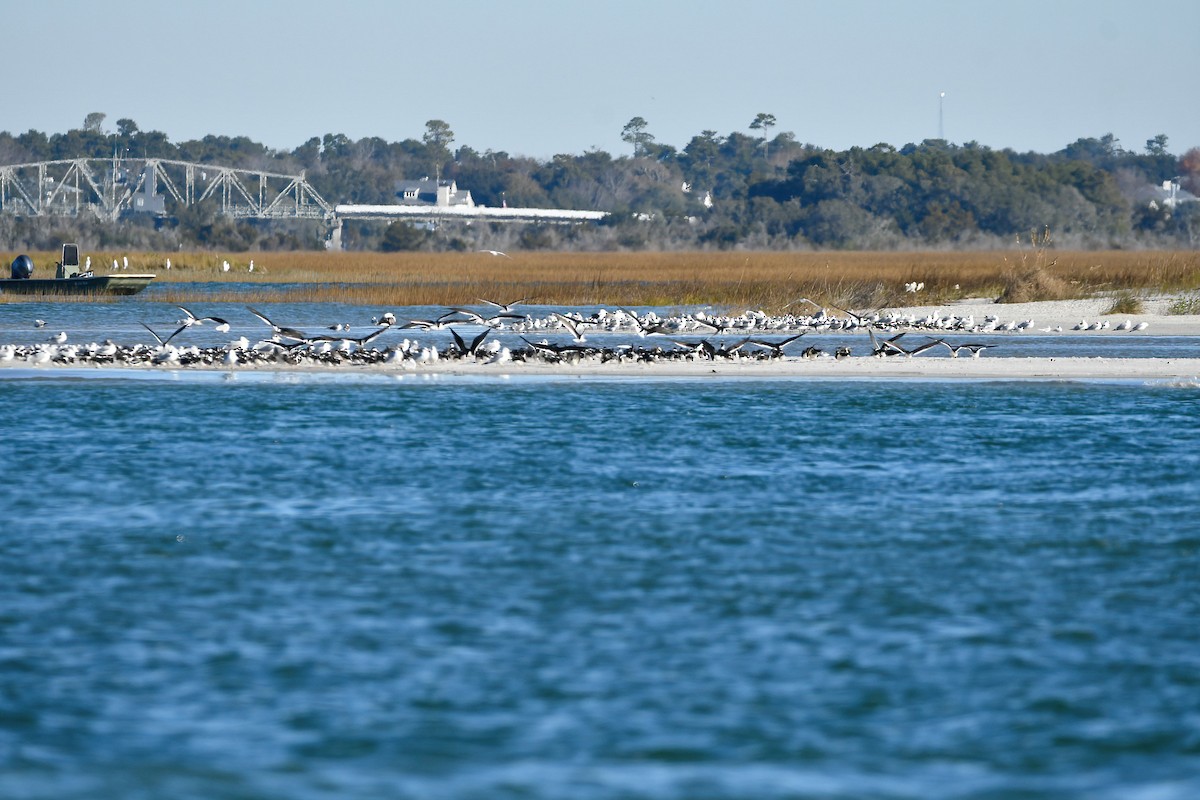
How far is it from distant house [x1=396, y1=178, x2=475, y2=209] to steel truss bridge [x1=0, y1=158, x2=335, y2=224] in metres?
9.58

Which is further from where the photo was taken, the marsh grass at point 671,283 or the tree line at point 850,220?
the tree line at point 850,220

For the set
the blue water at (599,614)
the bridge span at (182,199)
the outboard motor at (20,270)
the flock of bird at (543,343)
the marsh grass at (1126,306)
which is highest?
the bridge span at (182,199)

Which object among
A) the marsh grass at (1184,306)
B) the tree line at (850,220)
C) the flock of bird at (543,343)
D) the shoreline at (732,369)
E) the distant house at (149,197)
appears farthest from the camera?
the distant house at (149,197)

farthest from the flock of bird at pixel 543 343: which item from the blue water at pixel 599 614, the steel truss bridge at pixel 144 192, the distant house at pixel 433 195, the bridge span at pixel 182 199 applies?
the distant house at pixel 433 195

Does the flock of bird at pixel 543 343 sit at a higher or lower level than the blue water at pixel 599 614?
higher

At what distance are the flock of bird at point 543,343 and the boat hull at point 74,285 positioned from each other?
10.0 meters

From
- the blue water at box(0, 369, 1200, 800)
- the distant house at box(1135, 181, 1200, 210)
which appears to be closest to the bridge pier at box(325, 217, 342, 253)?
the distant house at box(1135, 181, 1200, 210)

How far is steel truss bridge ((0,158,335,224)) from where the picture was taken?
142 metres

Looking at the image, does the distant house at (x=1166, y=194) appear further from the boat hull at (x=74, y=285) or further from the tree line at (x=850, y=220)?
the boat hull at (x=74, y=285)

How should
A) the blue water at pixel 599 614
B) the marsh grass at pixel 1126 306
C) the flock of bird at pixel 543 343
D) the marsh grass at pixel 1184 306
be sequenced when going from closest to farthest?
the blue water at pixel 599 614 < the flock of bird at pixel 543 343 < the marsh grass at pixel 1184 306 < the marsh grass at pixel 1126 306

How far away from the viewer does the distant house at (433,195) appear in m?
164

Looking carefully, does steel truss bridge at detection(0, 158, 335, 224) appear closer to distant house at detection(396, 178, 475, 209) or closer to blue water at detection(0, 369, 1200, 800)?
distant house at detection(396, 178, 475, 209)

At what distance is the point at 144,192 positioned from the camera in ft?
541

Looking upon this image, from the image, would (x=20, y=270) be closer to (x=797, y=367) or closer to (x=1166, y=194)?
(x=797, y=367)
